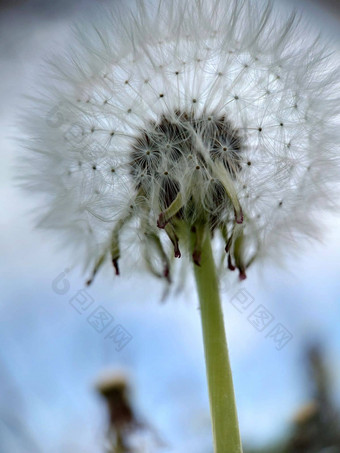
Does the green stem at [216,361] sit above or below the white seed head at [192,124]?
below

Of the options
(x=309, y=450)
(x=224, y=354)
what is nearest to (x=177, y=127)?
(x=224, y=354)

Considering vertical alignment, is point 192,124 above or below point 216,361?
above

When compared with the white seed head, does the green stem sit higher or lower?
lower

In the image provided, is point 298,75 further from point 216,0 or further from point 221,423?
point 221,423
